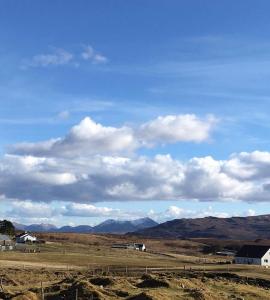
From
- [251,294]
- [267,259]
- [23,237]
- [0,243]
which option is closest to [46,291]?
[251,294]

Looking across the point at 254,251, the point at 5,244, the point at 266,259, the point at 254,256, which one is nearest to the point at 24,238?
the point at 5,244

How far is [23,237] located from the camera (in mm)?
192125

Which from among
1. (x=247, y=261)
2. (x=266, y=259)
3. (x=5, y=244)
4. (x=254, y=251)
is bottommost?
(x=247, y=261)

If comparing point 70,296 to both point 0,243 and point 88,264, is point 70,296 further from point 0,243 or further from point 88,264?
point 0,243

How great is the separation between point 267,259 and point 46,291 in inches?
3679

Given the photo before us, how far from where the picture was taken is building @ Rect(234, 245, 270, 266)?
135750 millimetres

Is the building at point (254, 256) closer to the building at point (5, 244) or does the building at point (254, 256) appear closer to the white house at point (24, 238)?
the building at point (5, 244)

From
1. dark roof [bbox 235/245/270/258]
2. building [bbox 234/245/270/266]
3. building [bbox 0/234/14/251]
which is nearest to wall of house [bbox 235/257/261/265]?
building [bbox 234/245/270/266]

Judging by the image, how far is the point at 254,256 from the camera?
137875 mm

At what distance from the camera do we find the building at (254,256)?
135750mm

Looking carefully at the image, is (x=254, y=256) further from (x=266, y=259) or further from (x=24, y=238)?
(x=24, y=238)

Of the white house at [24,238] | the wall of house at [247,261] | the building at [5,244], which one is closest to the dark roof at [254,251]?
the wall of house at [247,261]

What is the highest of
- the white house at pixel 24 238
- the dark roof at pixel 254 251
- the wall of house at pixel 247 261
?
the white house at pixel 24 238

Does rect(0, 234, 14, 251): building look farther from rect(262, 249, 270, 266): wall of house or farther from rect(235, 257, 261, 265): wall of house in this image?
rect(262, 249, 270, 266): wall of house
